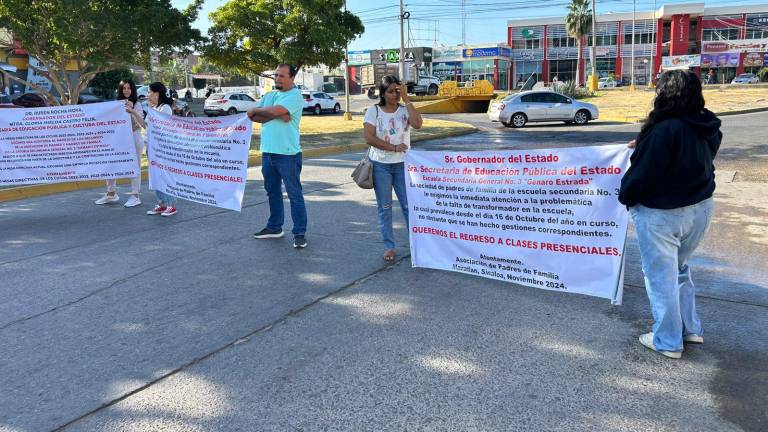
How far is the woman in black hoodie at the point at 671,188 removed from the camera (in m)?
3.26

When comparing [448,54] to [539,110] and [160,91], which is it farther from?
[160,91]

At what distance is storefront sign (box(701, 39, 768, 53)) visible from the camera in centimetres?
6956

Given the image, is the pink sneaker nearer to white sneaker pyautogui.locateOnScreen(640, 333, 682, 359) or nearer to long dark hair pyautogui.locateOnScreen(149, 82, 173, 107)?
long dark hair pyautogui.locateOnScreen(149, 82, 173, 107)

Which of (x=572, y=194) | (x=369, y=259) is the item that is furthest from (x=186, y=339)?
(x=572, y=194)

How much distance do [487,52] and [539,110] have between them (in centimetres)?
5361

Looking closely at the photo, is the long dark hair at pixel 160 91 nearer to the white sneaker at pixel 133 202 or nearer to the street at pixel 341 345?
the white sneaker at pixel 133 202

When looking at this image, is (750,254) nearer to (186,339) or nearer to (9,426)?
(186,339)

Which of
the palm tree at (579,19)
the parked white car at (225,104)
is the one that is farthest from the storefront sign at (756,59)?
the parked white car at (225,104)

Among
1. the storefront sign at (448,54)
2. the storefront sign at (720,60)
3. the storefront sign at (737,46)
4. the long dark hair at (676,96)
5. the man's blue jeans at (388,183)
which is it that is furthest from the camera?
the storefront sign at (448,54)

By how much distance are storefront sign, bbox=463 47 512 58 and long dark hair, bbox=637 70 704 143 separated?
73599mm

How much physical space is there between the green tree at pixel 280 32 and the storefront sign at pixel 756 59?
214 feet

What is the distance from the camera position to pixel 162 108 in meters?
7.71

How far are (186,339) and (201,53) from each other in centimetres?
1895

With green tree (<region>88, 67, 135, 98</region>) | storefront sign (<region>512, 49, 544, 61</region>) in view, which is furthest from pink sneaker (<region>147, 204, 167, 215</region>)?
storefront sign (<region>512, 49, 544, 61</region>)
